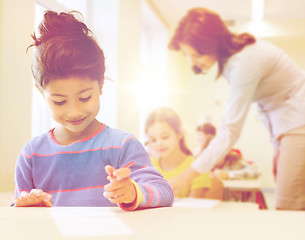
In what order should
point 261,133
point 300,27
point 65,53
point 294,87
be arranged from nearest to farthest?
point 65,53 → point 294,87 → point 300,27 → point 261,133

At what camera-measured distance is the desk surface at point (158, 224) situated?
0.21m

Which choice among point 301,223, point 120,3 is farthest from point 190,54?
point 301,223

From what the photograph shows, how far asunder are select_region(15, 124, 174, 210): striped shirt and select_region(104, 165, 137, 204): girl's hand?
0.04ft

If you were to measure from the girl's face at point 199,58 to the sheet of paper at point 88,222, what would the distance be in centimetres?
59

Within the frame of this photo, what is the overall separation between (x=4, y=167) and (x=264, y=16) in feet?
7.87

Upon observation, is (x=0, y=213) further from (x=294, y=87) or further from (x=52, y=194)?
(x=294, y=87)

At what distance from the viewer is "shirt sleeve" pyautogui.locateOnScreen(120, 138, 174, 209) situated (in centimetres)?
26

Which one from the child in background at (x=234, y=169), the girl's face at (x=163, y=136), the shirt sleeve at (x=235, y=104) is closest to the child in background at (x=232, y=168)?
the child in background at (x=234, y=169)

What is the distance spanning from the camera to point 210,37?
793 millimetres

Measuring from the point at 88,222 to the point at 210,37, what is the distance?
A: 0.63 meters

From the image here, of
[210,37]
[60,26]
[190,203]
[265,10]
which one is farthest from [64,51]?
[265,10]

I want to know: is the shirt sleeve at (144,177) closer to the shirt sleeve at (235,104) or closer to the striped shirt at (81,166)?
the striped shirt at (81,166)

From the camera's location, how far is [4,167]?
244 millimetres

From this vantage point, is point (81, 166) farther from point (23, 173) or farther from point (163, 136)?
point (163, 136)
